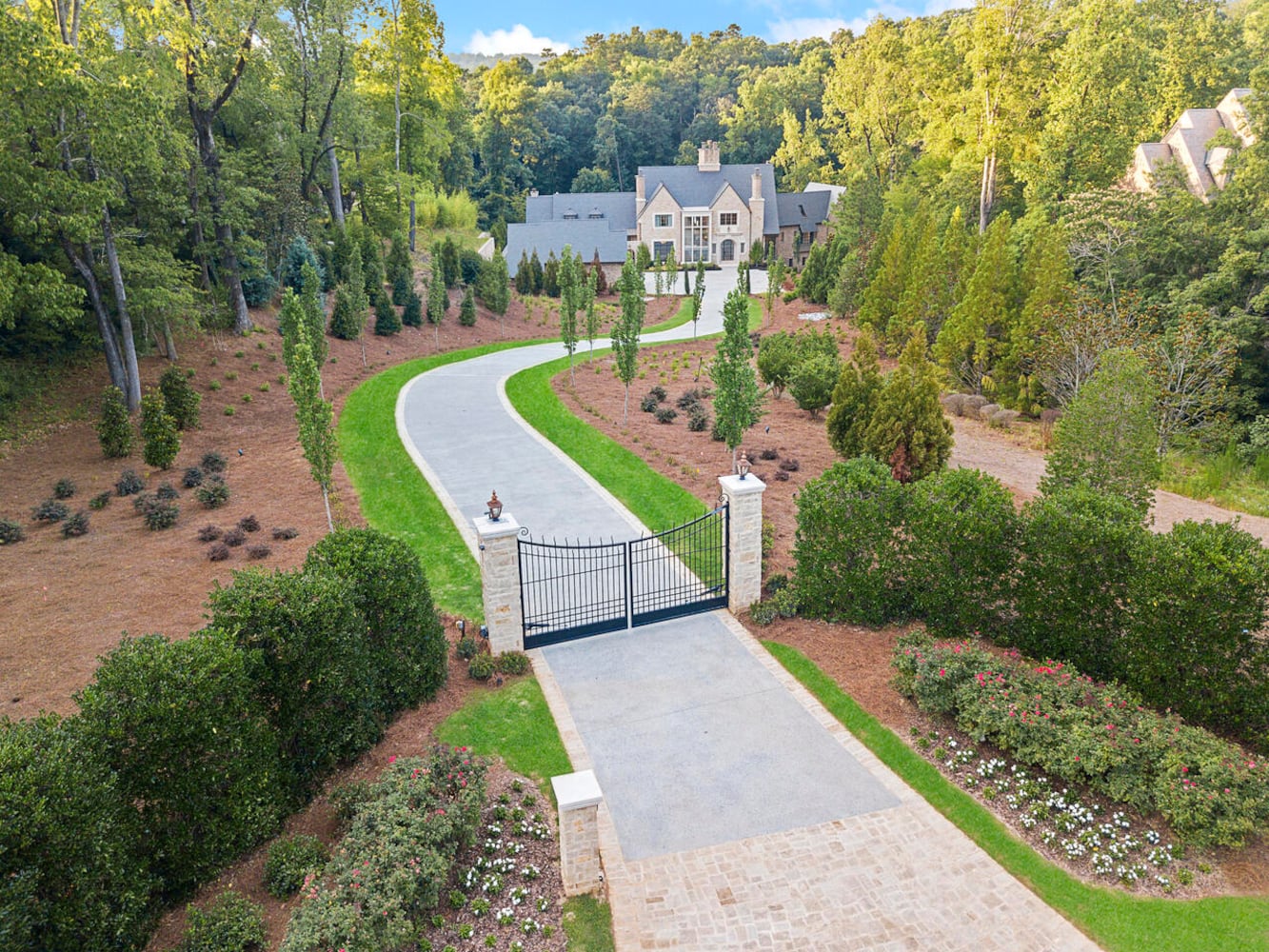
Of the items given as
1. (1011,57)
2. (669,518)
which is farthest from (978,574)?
(1011,57)

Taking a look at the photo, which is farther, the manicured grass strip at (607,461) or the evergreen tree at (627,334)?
the evergreen tree at (627,334)

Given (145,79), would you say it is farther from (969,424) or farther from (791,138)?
(791,138)

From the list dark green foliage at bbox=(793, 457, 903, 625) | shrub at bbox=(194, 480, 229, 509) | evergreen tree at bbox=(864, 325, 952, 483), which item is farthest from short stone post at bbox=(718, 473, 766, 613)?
shrub at bbox=(194, 480, 229, 509)

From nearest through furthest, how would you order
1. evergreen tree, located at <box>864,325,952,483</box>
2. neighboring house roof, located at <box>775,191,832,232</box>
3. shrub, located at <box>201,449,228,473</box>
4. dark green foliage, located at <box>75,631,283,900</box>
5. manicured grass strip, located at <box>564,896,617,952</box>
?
dark green foliage, located at <box>75,631,283,900</box>
manicured grass strip, located at <box>564,896,617,952</box>
evergreen tree, located at <box>864,325,952,483</box>
shrub, located at <box>201,449,228,473</box>
neighboring house roof, located at <box>775,191,832,232</box>

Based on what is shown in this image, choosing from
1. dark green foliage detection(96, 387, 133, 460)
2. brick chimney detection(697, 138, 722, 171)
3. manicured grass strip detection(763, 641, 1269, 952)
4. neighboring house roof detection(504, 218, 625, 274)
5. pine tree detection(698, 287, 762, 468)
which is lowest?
manicured grass strip detection(763, 641, 1269, 952)

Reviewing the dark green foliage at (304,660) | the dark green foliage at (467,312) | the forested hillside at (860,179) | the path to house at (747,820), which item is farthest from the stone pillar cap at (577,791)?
the dark green foliage at (467,312)

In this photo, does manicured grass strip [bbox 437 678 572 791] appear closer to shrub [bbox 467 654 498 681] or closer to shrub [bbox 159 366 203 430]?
shrub [bbox 467 654 498 681]

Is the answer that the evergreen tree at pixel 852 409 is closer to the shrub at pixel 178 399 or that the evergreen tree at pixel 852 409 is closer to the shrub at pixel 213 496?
the shrub at pixel 213 496
